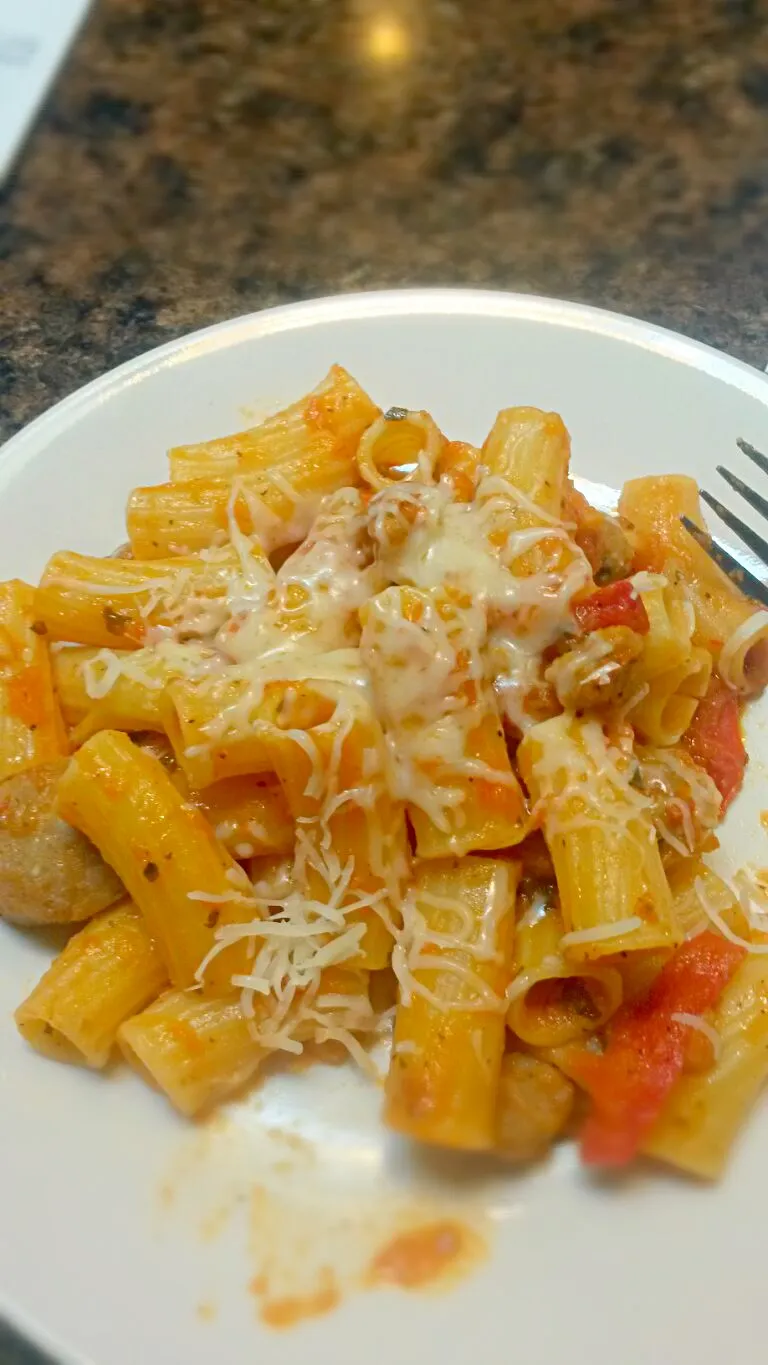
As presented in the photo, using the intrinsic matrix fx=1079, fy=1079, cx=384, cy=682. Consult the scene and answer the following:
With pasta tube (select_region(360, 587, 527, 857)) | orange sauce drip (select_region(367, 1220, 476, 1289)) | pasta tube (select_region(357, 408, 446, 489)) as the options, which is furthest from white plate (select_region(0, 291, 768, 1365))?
pasta tube (select_region(357, 408, 446, 489))

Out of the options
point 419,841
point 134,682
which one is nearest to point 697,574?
point 419,841

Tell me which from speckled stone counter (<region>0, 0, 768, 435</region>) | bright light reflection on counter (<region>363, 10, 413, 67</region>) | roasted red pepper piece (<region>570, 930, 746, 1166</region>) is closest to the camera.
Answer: roasted red pepper piece (<region>570, 930, 746, 1166</region>)

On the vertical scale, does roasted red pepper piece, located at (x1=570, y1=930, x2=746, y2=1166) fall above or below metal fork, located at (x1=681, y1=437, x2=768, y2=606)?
below

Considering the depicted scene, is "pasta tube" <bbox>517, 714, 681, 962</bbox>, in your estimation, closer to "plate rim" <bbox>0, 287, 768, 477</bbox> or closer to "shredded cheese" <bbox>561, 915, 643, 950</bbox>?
"shredded cheese" <bbox>561, 915, 643, 950</bbox>

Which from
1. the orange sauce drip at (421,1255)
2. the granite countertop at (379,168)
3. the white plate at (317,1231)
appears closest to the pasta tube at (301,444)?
the white plate at (317,1231)

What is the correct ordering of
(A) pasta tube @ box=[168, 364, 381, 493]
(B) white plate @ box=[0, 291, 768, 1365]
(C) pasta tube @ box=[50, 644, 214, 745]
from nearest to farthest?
(B) white plate @ box=[0, 291, 768, 1365] < (C) pasta tube @ box=[50, 644, 214, 745] < (A) pasta tube @ box=[168, 364, 381, 493]

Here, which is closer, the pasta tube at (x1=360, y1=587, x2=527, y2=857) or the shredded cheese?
the shredded cheese

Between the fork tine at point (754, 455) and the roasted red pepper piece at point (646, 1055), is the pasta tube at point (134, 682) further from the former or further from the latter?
the fork tine at point (754, 455)
